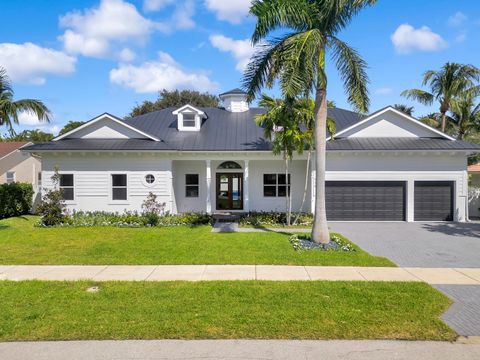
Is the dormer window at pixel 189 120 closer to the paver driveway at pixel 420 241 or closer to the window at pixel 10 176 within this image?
the paver driveway at pixel 420 241

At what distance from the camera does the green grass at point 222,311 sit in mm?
4930

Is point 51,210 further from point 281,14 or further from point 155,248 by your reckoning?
point 281,14

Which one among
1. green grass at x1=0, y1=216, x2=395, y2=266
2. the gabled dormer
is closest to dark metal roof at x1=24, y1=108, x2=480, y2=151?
the gabled dormer

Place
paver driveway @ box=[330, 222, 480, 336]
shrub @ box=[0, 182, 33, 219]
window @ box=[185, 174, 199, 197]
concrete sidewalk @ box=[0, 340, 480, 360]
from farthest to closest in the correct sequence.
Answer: window @ box=[185, 174, 199, 197] → shrub @ box=[0, 182, 33, 219] → paver driveway @ box=[330, 222, 480, 336] → concrete sidewalk @ box=[0, 340, 480, 360]

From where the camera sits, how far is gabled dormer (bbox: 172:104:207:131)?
2022 centimetres

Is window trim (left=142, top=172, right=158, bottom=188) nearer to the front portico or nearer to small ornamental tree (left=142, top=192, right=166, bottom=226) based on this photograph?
small ornamental tree (left=142, top=192, right=166, bottom=226)

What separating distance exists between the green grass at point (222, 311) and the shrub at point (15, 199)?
14.1 metres

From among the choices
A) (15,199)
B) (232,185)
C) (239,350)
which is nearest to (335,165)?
(232,185)

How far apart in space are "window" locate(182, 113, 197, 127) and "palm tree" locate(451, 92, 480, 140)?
16.2 meters

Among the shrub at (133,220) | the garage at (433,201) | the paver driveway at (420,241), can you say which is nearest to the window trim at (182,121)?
the shrub at (133,220)

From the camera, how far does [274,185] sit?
19281mm

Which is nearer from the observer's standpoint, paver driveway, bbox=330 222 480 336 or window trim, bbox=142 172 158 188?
paver driveway, bbox=330 222 480 336

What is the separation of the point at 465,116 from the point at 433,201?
953 cm

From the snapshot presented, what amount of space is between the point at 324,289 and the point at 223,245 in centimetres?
478
